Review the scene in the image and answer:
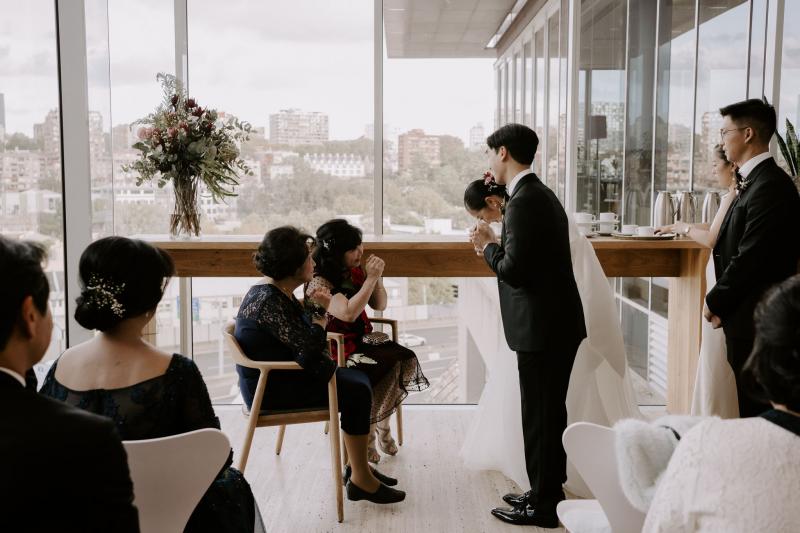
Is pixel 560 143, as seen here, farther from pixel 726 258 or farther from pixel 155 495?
pixel 155 495

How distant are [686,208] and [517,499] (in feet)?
6.39

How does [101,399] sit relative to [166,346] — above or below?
above

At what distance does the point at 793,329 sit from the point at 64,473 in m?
1.17

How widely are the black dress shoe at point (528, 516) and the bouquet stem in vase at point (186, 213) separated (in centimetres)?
219

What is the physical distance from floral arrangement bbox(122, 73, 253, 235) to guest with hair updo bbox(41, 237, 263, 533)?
6.67 feet

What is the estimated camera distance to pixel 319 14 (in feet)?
15.3

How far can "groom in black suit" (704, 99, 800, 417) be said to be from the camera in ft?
9.60

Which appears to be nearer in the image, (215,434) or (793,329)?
(793,329)

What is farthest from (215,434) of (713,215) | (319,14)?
(319,14)

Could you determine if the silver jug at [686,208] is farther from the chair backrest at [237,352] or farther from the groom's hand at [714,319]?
the chair backrest at [237,352]

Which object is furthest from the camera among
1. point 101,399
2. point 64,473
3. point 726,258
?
point 726,258

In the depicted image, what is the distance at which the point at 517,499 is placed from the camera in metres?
3.15

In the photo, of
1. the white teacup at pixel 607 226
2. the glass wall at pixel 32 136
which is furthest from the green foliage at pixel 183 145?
the white teacup at pixel 607 226

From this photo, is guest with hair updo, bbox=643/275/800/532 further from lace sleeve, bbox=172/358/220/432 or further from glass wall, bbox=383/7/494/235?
glass wall, bbox=383/7/494/235
